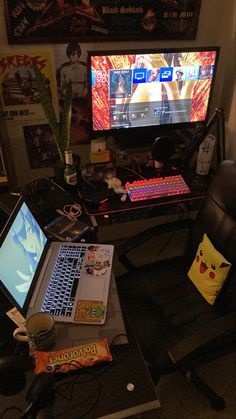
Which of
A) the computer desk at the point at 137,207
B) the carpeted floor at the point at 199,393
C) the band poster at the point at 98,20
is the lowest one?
the carpeted floor at the point at 199,393

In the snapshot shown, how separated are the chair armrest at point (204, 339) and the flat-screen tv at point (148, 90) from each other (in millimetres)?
1183

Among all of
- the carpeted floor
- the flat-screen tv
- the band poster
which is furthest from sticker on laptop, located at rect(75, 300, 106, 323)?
the band poster

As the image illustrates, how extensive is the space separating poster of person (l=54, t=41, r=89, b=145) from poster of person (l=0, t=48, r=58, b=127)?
0.15ft

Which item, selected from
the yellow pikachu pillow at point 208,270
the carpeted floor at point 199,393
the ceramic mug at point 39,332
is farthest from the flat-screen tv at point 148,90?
the carpeted floor at point 199,393

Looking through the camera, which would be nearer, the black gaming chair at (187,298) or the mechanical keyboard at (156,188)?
the black gaming chair at (187,298)

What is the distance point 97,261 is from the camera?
1.34m

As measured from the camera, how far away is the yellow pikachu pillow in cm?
150

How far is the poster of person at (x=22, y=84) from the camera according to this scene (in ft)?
5.68

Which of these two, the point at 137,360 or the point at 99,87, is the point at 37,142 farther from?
the point at 137,360

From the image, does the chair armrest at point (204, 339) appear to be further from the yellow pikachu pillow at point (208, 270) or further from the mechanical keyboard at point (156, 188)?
the mechanical keyboard at point (156, 188)

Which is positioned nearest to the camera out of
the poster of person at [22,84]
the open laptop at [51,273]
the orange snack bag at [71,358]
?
the orange snack bag at [71,358]

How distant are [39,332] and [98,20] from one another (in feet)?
5.26

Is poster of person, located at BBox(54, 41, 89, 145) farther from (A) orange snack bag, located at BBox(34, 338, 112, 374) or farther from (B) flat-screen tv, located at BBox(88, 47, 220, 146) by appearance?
(A) orange snack bag, located at BBox(34, 338, 112, 374)

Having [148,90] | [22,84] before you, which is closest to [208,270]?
[148,90]
